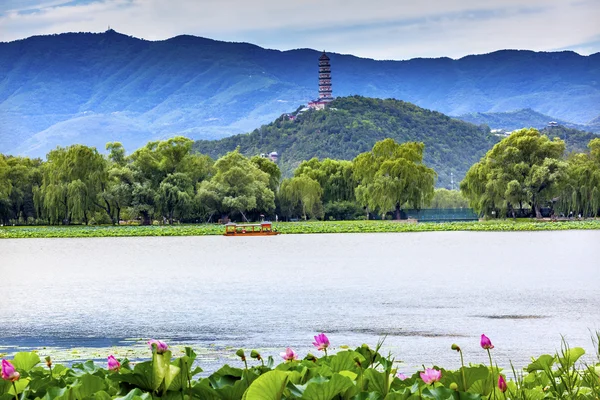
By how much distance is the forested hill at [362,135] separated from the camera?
130 m

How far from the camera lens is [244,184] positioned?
64.7 meters

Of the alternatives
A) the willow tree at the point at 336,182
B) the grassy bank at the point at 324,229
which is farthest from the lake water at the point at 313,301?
the willow tree at the point at 336,182

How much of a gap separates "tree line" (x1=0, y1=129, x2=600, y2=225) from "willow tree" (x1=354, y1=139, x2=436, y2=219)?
0.07 metres

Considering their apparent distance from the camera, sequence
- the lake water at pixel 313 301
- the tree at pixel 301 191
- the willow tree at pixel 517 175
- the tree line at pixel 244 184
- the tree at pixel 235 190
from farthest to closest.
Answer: the tree at pixel 301 191 < the tree at pixel 235 190 < the tree line at pixel 244 184 < the willow tree at pixel 517 175 < the lake water at pixel 313 301

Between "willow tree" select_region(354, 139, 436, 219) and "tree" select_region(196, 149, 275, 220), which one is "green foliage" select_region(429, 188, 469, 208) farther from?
"tree" select_region(196, 149, 275, 220)

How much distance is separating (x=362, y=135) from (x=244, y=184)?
225 ft

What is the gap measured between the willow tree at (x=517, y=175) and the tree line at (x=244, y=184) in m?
0.07

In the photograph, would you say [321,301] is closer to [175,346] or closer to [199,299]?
[199,299]

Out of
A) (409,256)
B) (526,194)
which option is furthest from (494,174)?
(409,256)

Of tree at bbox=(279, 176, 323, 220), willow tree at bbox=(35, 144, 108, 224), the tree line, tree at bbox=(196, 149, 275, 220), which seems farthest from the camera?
tree at bbox=(279, 176, 323, 220)

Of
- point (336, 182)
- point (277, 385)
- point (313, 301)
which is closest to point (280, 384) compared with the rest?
point (277, 385)

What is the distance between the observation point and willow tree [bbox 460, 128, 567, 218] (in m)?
57.8

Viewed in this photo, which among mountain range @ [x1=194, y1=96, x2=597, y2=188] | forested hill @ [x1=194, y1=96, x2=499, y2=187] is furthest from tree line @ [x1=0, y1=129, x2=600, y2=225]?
mountain range @ [x1=194, y1=96, x2=597, y2=188]

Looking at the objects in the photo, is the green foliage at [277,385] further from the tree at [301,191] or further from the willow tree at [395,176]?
the tree at [301,191]
